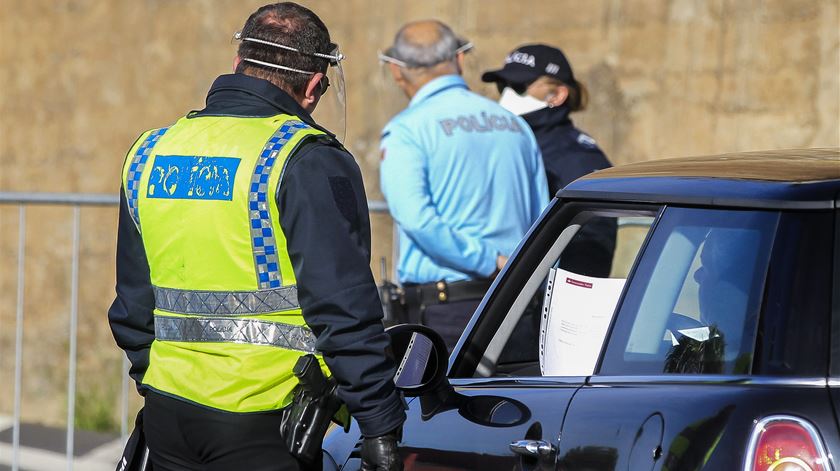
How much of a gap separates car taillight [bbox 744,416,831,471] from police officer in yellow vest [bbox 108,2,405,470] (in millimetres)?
858

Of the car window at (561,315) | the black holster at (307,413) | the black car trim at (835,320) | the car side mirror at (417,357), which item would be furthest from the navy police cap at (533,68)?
the black car trim at (835,320)

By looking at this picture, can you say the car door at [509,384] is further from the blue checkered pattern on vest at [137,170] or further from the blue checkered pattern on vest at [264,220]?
the blue checkered pattern on vest at [137,170]

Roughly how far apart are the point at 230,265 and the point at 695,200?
977 mm

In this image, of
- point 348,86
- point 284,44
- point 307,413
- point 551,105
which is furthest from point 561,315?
point 348,86

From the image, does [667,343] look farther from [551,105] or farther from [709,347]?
[551,105]

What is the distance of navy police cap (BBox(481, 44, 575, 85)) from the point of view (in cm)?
532

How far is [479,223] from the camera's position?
5000mm

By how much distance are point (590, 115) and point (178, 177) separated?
4.39m

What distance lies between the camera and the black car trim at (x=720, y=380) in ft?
7.43

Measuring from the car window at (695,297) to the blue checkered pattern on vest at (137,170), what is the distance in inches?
44.3

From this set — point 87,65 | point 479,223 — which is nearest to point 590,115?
point 479,223

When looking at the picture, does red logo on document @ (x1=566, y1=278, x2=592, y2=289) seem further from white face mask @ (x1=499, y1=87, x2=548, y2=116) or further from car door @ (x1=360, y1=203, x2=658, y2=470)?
white face mask @ (x1=499, y1=87, x2=548, y2=116)

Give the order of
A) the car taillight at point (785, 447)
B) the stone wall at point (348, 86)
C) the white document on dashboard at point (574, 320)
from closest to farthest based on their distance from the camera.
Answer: the car taillight at point (785, 447), the white document on dashboard at point (574, 320), the stone wall at point (348, 86)

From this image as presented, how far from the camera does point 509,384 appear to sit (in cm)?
289
